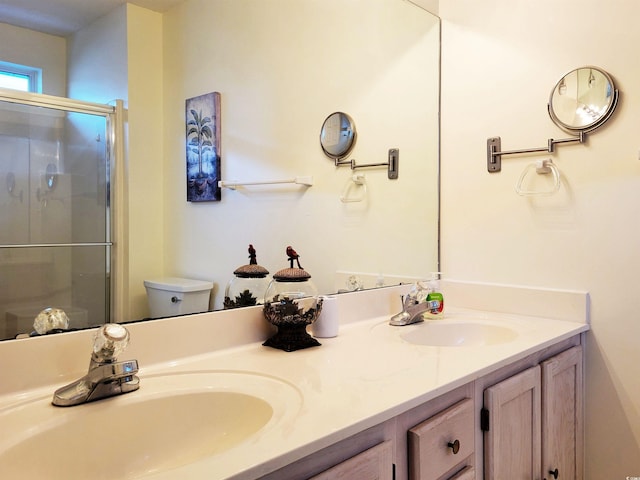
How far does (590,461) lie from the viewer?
1630 millimetres

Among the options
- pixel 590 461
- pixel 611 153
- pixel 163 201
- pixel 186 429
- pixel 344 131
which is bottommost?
pixel 590 461

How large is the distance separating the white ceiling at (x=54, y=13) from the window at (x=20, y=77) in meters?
0.08

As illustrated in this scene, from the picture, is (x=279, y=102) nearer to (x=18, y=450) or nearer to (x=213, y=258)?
(x=213, y=258)

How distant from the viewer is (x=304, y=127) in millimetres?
1590

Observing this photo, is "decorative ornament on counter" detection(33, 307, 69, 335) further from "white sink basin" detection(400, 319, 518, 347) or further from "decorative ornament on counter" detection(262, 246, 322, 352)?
"white sink basin" detection(400, 319, 518, 347)

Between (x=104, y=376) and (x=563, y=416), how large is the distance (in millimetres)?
1362

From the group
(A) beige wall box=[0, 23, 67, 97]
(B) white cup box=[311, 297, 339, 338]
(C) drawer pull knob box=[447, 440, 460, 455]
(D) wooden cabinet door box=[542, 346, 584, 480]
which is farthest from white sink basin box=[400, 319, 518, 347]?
(A) beige wall box=[0, 23, 67, 97]

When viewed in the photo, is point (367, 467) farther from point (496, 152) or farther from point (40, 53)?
point (496, 152)

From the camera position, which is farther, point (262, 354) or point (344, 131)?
point (344, 131)

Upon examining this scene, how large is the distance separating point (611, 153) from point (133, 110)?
144 cm

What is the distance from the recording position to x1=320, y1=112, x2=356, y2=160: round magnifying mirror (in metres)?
1.67

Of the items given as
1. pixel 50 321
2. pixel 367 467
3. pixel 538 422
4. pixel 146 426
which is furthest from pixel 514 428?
pixel 50 321

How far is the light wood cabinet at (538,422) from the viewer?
1.21 metres

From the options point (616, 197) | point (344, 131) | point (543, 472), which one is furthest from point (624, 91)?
point (543, 472)
